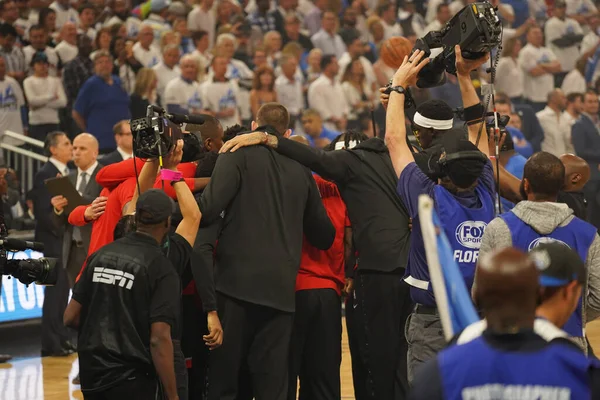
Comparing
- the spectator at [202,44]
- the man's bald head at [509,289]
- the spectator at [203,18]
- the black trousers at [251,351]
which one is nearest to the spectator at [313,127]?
the spectator at [202,44]

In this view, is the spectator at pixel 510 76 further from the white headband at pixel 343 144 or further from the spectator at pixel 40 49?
the white headband at pixel 343 144

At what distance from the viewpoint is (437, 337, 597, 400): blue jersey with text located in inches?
105

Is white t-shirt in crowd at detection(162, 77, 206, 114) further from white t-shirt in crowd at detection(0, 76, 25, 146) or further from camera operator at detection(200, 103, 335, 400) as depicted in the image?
camera operator at detection(200, 103, 335, 400)

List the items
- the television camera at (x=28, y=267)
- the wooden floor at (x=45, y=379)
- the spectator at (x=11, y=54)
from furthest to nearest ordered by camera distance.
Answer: the spectator at (x=11, y=54) < the wooden floor at (x=45, y=379) < the television camera at (x=28, y=267)

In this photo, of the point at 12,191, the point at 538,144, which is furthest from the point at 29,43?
the point at 538,144

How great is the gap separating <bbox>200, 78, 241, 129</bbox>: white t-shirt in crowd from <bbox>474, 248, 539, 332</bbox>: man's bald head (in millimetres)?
12060

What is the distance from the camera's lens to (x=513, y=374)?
2680 millimetres

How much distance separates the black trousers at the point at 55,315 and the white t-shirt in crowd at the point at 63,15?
5847mm

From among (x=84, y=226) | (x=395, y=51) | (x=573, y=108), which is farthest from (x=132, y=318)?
(x=573, y=108)

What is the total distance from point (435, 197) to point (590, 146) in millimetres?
11011

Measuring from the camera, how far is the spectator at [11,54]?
1354 cm

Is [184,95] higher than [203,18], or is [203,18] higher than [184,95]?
[203,18]

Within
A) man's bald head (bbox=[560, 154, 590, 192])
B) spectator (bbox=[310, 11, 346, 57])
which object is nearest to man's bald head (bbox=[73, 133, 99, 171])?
man's bald head (bbox=[560, 154, 590, 192])

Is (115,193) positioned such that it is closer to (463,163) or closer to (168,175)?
(168,175)
